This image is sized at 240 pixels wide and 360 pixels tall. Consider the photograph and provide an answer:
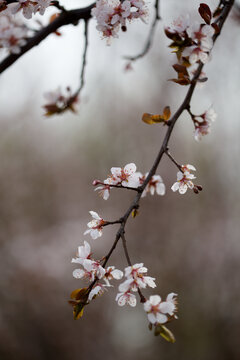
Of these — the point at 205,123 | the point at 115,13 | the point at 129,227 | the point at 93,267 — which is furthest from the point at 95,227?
the point at 129,227

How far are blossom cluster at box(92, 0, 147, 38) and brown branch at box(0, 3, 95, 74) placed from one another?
12 cm

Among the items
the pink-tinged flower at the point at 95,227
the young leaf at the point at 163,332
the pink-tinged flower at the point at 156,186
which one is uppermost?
the pink-tinged flower at the point at 156,186

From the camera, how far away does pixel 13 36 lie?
911 millimetres

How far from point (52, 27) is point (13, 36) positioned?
0.12m

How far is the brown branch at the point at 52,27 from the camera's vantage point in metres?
0.80

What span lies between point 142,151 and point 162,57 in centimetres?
134

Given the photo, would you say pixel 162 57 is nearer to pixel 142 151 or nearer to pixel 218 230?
pixel 142 151

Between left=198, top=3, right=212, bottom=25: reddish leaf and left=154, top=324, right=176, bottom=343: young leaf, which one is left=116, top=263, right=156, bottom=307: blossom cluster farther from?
left=198, top=3, right=212, bottom=25: reddish leaf

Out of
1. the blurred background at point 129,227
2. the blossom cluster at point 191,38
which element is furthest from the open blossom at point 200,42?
the blurred background at point 129,227

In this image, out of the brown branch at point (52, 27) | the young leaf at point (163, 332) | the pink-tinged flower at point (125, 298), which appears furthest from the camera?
the brown branch at point (52, 27)

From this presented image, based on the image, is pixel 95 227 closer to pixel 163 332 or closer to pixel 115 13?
pixel 163 332

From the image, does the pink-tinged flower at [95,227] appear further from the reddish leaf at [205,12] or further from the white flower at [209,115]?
the reddish leaf at [205,12]

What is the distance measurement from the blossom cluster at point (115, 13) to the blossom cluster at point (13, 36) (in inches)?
8.2

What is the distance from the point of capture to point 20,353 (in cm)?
418
